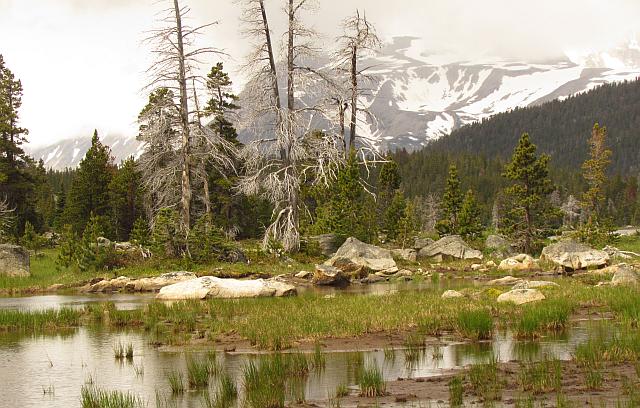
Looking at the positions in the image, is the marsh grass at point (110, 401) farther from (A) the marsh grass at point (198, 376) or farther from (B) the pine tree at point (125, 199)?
(B) the pine tree at point (125, 199)

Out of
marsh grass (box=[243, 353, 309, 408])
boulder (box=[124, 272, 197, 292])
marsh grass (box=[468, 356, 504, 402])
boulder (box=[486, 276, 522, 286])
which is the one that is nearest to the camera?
marsh grass (box=[243, 353, 309, 408])

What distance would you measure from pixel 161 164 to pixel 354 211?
1607cm

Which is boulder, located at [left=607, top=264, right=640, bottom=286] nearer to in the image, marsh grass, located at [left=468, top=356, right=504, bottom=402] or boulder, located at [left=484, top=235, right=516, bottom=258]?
marsh grass, located at [left=468, top=356, right=504, bottom=402]

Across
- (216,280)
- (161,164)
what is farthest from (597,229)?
(216,280)

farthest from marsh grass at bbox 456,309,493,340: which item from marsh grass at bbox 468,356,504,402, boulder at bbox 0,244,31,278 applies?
boulder at bbox 0,244,31,278

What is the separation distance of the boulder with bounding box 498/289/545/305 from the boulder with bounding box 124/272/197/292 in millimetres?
14314

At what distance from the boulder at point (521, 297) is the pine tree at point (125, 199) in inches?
1891

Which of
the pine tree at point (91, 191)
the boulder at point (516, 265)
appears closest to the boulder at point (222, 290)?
the boulder at point (516, 265)

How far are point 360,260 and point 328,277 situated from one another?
5.56 meters

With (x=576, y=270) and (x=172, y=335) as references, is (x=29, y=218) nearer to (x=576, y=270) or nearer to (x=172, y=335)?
(x=576, y=270)

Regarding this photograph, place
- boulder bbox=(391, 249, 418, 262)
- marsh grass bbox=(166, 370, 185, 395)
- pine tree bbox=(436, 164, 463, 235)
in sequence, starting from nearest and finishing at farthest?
marsh grass bbox=(166, 370, 185, 395) < boulder bbox=(391, 249, 418, 262) < pine tree bbox=(436, 164, 463, 235)

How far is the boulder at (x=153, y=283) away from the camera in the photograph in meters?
28.5

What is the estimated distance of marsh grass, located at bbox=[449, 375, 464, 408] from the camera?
30.1 feet

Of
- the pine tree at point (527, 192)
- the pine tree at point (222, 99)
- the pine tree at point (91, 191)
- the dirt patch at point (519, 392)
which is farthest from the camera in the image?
the pine tree at point (91, 191)
